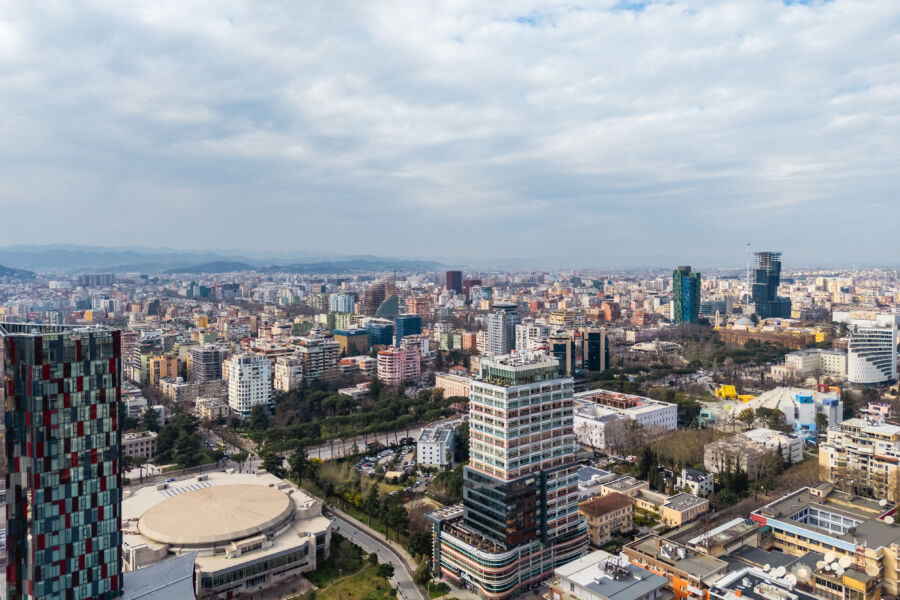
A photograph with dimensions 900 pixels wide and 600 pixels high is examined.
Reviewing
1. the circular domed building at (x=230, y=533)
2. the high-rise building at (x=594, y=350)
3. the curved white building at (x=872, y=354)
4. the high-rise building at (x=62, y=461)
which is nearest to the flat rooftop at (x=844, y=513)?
the circular domed building at (x=230, y=533)

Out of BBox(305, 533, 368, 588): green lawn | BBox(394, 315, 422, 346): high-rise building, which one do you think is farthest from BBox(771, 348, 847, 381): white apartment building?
BBox(305, 533, 368, 588): green lawn

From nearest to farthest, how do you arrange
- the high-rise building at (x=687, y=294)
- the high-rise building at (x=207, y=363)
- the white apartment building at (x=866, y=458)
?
the white apartment building at (x=866, y=458), the high-rise building at (x=207, y=363), the high-rise building at (x=687, y=294)

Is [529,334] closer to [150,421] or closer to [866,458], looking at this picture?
[866,458]

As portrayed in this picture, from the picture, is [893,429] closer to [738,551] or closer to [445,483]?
[738,551]

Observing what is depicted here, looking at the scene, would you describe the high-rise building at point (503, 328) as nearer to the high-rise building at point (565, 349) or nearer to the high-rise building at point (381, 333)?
the high-rise building at point (565, 349)

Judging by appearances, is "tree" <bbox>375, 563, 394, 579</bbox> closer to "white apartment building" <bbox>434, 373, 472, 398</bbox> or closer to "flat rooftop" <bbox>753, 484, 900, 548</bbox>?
"flat rooftop" <bbox>753, 484, 900, 548</bbox>

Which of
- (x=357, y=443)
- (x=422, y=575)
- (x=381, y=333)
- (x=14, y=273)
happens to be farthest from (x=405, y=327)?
(x=14, y=273)

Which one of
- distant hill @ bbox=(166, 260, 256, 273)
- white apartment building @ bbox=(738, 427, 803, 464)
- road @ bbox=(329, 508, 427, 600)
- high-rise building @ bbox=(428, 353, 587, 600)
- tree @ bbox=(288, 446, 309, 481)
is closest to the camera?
high-rise building @ bbox=(428, 353, 587, 600)
